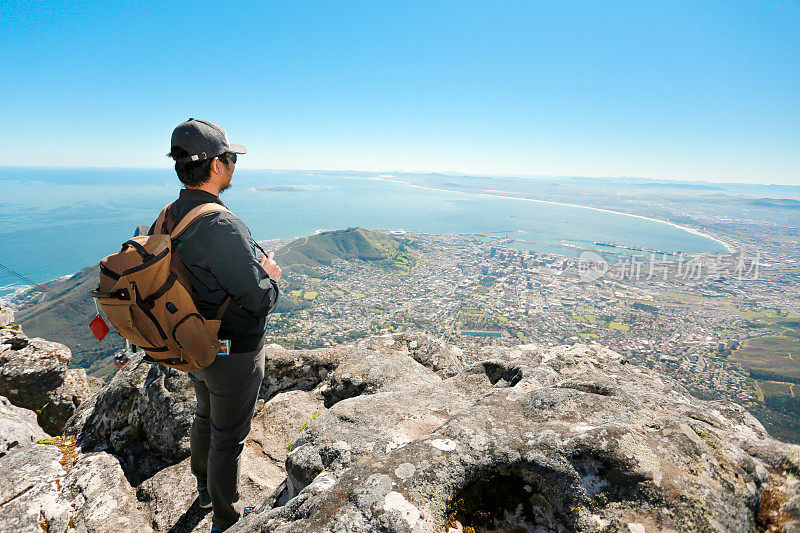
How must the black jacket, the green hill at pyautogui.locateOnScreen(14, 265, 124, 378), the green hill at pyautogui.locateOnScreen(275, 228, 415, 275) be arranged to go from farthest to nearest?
1. the green hill at pyautogui.locateOnScreen(275, 228, 415, 275)
2. the green hill at pyautogui.locateOnScreen(14, 265, 124, 378)
3. the black jacket

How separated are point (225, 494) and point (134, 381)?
410cm

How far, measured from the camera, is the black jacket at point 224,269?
2.76m

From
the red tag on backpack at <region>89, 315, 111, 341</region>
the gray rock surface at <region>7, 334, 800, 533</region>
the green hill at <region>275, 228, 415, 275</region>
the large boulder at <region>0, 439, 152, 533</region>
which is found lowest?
the green hill at <region>275, 228, 415, 275</region>

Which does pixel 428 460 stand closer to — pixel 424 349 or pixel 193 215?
pixel 193 215

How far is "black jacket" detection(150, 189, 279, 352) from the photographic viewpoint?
276 centimetres

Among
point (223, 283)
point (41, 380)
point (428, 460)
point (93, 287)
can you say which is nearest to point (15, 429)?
point (41, 380)

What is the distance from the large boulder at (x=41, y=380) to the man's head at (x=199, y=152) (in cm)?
934

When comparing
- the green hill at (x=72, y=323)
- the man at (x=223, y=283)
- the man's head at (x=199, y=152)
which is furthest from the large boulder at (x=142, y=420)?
the green hill at (x=72, y=323)

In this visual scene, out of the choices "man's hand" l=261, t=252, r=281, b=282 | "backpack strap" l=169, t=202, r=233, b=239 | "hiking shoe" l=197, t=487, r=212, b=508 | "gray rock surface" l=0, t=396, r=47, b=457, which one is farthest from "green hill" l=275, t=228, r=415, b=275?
"backpack strap" l=169, t=202, r=233, b=239

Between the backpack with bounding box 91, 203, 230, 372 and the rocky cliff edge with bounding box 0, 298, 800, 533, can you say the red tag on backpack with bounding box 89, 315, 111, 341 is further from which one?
the rocky cliff edge with bounding box 0, 298, 800, 533

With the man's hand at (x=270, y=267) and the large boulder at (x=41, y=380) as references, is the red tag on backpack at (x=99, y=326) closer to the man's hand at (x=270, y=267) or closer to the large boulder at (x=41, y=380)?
the man's hand at (x=270, y=267)

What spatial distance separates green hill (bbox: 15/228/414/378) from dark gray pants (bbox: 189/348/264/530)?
1.32 meters

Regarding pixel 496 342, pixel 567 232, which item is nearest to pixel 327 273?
pixel 496 342

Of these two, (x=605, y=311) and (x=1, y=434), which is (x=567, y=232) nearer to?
(x=605, y=311)
